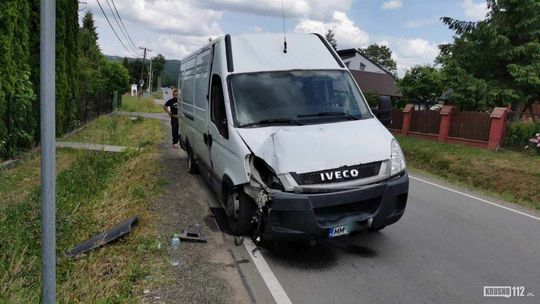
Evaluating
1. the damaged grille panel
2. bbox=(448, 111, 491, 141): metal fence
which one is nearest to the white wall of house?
bbox=(448, 111, 491, 141): metal fence

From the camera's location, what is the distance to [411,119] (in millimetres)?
21938

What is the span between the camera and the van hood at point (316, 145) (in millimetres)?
4984

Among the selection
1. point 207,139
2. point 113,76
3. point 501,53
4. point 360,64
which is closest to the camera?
point 207,139

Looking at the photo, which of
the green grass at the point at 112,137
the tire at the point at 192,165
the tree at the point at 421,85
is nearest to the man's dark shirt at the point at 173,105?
the green grass at the point at 112,137

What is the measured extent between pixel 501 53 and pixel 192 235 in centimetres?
1621

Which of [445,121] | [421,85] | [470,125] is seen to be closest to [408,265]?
[470,125]

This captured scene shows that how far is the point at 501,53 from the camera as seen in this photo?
18.1 meters

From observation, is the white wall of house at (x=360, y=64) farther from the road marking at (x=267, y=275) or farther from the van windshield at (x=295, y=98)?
the road marking at (x=267, y=275)

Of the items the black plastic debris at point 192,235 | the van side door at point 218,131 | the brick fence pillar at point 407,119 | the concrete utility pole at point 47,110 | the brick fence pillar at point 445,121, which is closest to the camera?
the concrete utility pole at point 47,110

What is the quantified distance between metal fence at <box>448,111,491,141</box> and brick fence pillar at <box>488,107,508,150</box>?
1.20ft

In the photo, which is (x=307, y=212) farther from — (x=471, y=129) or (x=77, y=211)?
(x=471, y=129)

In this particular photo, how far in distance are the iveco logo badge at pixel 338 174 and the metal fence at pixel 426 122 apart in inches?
624

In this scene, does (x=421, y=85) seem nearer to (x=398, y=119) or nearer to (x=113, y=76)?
(x=398, y=119)

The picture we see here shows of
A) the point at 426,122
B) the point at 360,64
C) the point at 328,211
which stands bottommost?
the point at 328,211
